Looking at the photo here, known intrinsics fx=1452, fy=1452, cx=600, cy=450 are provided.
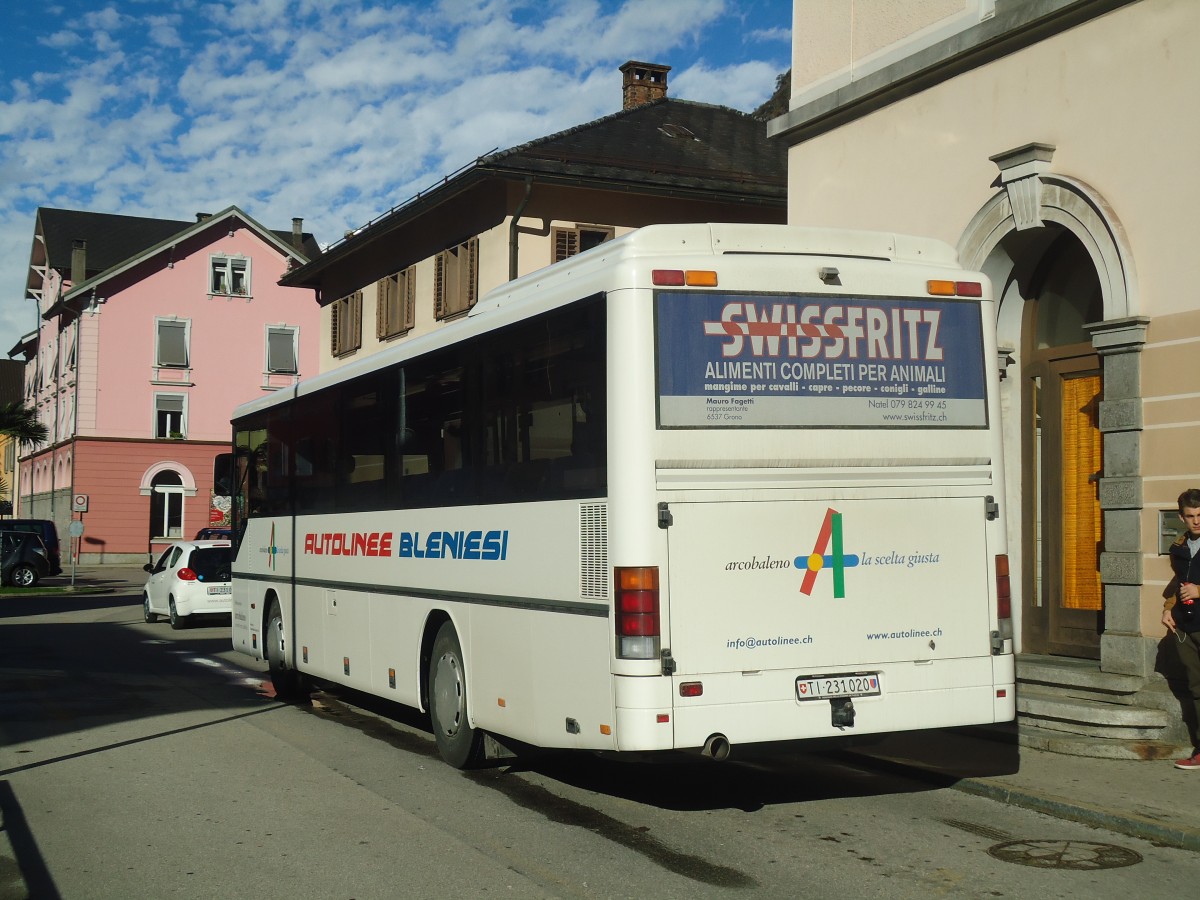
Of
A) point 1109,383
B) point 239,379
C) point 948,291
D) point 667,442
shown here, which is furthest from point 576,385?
point 239,379

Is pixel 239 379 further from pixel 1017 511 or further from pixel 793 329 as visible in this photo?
pixel 793 329

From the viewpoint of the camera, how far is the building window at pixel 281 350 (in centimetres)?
6338

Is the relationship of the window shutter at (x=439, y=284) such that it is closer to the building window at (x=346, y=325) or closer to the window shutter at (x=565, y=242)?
the window shutter at (x=565, y=242)

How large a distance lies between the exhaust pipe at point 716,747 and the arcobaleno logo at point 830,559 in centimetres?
93

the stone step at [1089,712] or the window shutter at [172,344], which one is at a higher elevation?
the window shutter at [172,344]

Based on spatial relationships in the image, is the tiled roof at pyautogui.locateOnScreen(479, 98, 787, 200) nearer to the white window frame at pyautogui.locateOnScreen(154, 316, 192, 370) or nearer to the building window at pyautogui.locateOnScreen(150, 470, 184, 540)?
the white window frame at pyautogui.locateOnScreen(154, 316, 192, 370)

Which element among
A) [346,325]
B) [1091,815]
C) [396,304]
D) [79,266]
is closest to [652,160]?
[396,304]

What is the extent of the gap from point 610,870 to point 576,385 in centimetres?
269

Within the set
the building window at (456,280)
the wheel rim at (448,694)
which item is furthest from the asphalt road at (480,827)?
the building window at (456,280)

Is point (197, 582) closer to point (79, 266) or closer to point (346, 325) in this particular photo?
point (346, 325)

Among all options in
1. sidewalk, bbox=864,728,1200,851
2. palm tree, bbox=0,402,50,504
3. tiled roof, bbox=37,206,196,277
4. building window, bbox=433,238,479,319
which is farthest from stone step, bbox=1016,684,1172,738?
tiled roof, bbox=37,206,196,277

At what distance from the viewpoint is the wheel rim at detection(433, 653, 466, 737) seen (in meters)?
9.89

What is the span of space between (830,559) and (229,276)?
5825 cm

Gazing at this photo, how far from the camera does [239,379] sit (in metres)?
62.4
